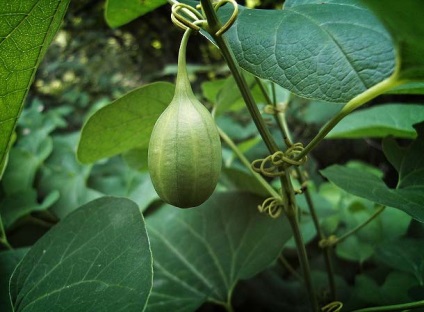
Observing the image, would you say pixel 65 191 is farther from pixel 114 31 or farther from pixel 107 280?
pixel 114 31

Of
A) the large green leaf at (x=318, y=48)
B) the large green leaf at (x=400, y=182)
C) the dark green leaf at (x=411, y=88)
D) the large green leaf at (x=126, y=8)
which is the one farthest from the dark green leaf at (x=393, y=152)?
the large green leaf at (x=126, y=8)

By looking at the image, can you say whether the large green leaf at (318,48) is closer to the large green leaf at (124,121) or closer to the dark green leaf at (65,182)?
the large green leaf at (124,121)

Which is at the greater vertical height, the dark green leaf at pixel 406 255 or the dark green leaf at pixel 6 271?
the dark green leaf at pixel 6 271

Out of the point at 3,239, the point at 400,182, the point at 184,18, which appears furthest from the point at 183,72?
the point at 3,239

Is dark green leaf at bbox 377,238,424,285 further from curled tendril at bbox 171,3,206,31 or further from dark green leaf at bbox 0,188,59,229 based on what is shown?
dark green leaf at bbox 0,188,59,229

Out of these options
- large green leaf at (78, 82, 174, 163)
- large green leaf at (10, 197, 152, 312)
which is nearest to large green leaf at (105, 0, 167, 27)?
large green leaf at (78, 82, 174, 163)

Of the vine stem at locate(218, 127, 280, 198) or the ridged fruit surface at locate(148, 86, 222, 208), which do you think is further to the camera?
the vine stem at locate(218, 127, 280, 198)

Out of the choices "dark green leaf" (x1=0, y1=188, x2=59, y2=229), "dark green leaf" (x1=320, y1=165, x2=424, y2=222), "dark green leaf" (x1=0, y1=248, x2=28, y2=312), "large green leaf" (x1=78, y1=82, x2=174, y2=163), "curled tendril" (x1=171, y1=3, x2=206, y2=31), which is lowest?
"dark green leaf" (x1=0, y1=188, x2=59, y2=229)

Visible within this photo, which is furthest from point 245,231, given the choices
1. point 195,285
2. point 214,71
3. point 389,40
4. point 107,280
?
point 214,71
